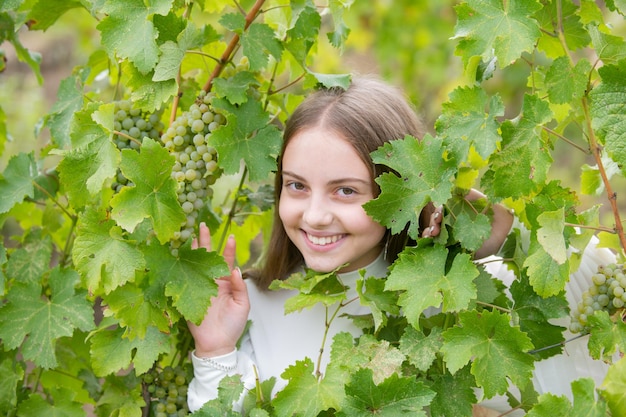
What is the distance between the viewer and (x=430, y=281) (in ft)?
4.85

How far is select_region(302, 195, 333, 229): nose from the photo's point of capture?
5.60 ft

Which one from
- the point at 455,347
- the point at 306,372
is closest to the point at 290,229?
the point at 306,372

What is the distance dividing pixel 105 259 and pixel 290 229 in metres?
0.45

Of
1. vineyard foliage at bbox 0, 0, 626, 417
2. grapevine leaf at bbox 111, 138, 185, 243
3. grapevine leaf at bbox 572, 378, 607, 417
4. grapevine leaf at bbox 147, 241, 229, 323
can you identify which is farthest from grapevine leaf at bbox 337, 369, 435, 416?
grapevine leaf at bbox 111, 138, 185, 243

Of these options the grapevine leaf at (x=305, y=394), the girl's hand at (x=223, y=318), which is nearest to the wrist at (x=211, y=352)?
the girl's hand at (x=223, y=318)

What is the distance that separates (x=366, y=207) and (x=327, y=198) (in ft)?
0.64

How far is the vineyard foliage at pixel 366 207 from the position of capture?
143 cm

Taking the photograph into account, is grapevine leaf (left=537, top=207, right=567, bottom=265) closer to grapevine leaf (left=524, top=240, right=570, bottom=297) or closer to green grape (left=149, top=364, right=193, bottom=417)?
grapevine leaf (left=524, top=240, right=570, bottom=297)

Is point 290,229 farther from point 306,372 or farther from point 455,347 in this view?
point 455,347

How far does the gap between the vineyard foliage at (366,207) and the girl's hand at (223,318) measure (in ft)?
0.33

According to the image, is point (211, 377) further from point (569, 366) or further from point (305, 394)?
point (569, 366)

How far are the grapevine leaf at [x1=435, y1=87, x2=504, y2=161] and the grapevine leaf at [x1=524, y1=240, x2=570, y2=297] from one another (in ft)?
0.69

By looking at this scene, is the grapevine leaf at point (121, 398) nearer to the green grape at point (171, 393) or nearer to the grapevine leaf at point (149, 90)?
the green grape at point (171, 393)

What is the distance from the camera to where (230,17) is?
5.49ft
